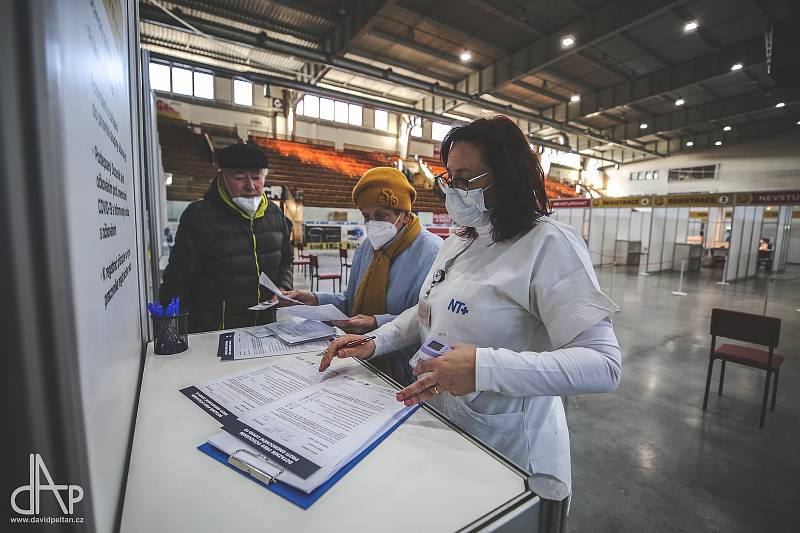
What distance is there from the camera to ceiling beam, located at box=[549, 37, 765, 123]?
25.5ft

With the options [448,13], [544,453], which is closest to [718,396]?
[544,453]

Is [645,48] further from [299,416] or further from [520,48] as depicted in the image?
[299,416]

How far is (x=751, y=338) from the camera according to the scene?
2705 millimetres

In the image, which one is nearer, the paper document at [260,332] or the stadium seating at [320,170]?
the paper document at [260,332]

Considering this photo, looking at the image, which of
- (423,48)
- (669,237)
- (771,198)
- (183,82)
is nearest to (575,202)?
(771,198)

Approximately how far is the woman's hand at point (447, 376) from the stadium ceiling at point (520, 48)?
17.6ft

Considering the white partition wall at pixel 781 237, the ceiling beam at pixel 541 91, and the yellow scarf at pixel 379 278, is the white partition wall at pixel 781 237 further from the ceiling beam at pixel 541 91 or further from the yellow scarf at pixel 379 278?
the yellow scarf at pixel 379 278

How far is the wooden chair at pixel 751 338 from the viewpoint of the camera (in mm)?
2564

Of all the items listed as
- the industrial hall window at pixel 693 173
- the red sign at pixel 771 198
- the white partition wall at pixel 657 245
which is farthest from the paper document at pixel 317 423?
the industrial hall window at pixel 693 173

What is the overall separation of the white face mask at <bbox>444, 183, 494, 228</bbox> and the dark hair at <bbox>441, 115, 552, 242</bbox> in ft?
0.11

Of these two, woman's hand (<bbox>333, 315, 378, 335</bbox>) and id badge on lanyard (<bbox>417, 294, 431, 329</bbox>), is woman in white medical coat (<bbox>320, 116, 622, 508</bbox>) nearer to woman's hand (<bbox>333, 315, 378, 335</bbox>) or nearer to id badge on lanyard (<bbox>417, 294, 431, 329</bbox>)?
id badge on lanyard (<bbox>417, 294, 431, 329</bbox>)

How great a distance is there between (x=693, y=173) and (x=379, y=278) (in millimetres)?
20203

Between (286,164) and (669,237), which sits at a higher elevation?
(286,164)

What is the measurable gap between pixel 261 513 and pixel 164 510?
131 mm
